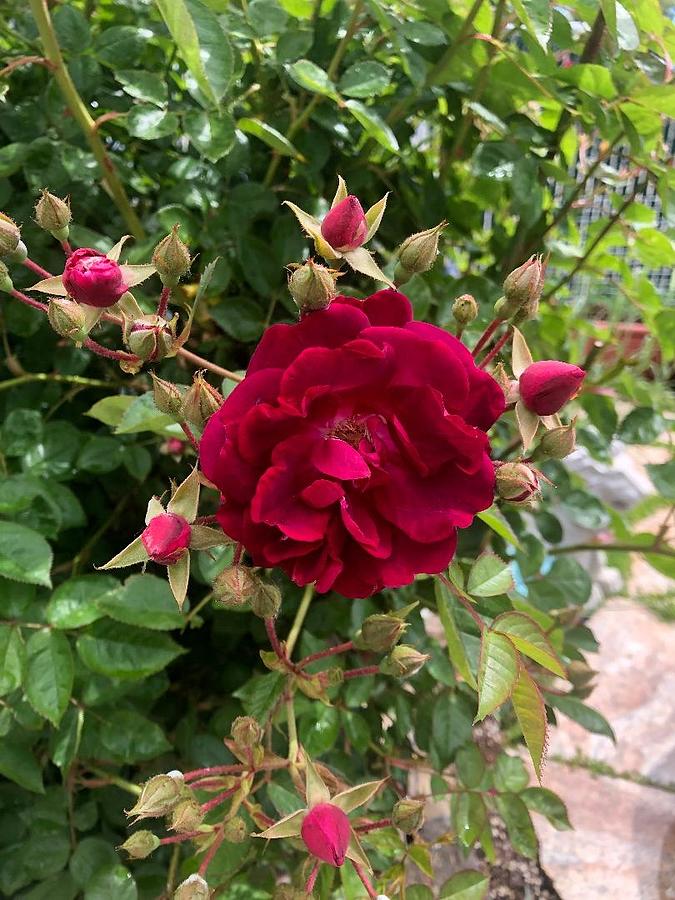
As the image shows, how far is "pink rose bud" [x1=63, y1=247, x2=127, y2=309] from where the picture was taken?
363 millimetres

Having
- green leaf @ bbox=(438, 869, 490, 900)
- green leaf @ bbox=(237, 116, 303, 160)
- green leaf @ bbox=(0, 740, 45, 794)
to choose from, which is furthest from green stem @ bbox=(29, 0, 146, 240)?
green leaf @ bbox=(438, 869, 490, 900)

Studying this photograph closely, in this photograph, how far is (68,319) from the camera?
1.23 ft

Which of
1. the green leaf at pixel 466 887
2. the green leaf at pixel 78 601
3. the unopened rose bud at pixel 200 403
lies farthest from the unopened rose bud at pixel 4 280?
the green leaf at pixel 466 887

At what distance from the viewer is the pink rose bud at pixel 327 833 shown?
1.20 ft

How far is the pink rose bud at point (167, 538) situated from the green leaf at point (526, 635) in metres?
0.19

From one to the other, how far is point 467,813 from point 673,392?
1.37 meters

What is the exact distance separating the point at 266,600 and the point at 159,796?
123 mm

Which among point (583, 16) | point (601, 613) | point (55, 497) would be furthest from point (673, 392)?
point (55, 497)

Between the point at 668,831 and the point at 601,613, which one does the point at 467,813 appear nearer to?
the point at 668,831

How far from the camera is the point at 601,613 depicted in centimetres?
159

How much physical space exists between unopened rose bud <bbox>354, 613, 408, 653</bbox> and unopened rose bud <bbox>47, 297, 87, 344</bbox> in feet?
0.73

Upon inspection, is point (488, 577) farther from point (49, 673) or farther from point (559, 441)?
point (49, 673)

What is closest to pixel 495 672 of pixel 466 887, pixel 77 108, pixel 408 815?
pixel 408 815

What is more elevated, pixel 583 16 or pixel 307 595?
pixel 583 16
